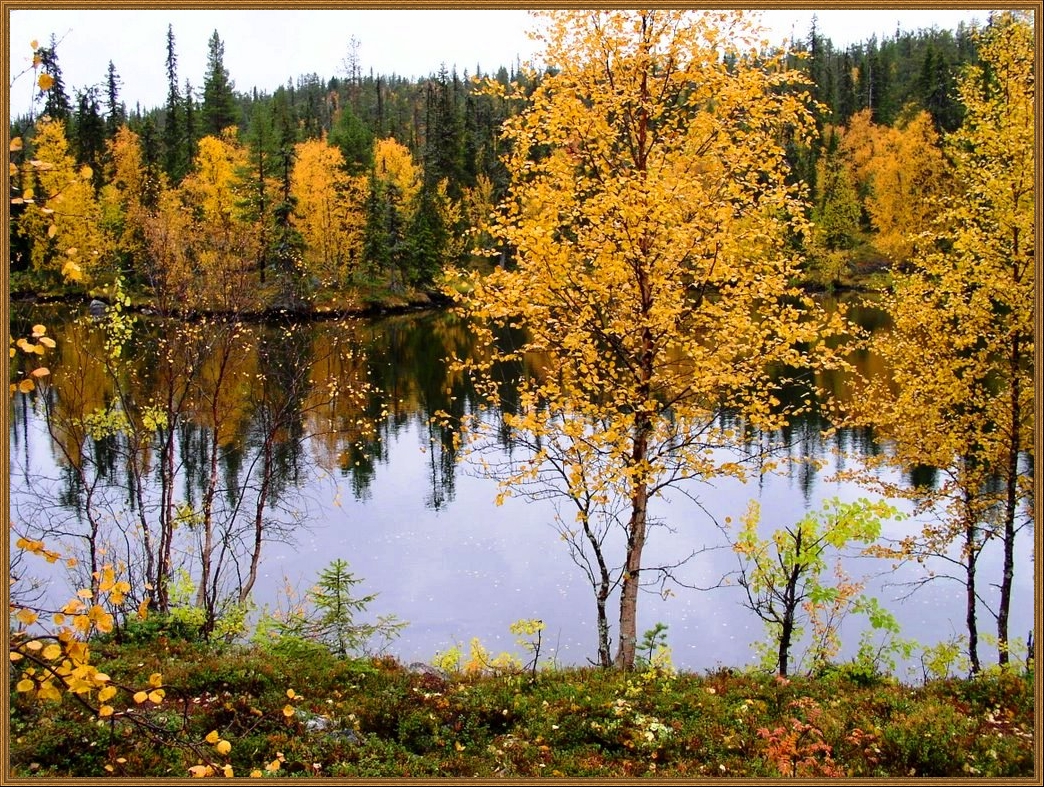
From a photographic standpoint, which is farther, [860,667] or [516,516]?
[516,516]

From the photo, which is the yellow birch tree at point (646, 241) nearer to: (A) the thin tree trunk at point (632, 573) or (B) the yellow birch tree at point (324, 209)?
(A) the thin tree trunk at point (632, 573)

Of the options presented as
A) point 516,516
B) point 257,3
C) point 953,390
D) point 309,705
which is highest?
point 257,3

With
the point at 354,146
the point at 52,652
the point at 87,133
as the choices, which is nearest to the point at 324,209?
the point at 354,146

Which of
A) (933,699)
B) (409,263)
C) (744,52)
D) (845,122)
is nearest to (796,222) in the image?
(744,52)

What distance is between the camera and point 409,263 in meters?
62.2

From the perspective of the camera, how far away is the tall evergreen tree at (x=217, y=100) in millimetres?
69062

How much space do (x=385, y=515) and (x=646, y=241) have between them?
1492 centimetres

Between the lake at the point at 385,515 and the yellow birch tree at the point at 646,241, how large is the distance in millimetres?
3818

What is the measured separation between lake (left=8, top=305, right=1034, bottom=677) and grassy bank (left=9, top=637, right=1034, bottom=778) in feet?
9.76

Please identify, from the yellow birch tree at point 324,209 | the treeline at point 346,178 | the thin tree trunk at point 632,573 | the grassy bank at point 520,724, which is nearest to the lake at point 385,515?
the thin tree trunk at point 632,573

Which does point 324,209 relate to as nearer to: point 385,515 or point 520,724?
point 385,515

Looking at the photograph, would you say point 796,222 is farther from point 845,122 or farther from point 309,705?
point 845,122

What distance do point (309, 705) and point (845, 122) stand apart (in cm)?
10367

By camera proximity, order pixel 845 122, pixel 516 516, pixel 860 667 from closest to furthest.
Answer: pixel 860 667, pixel 516 516, pixel 845 122
